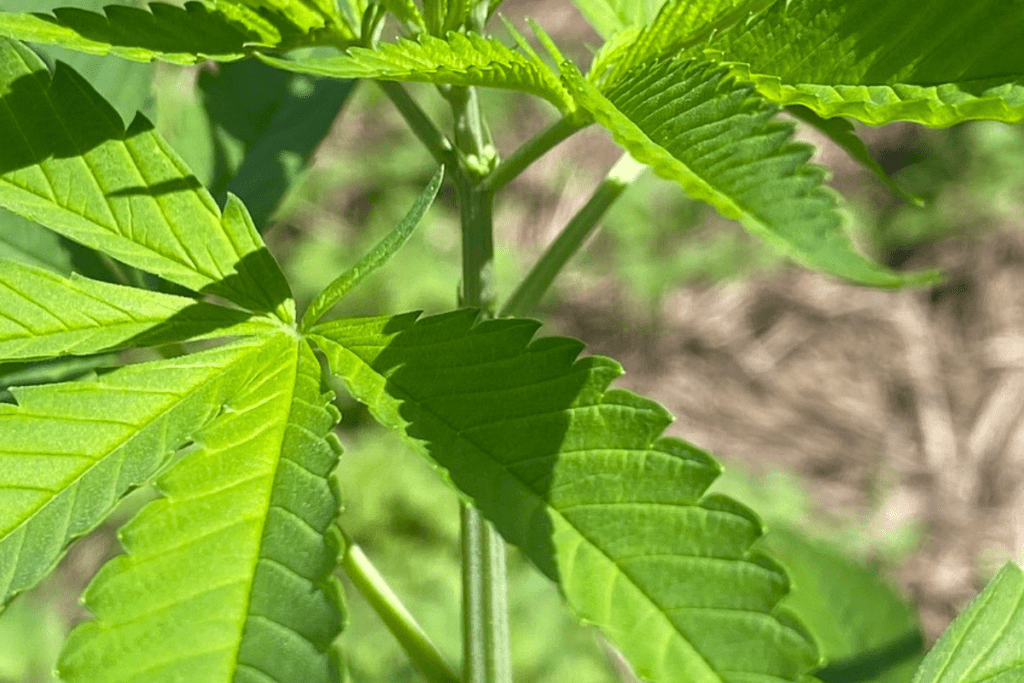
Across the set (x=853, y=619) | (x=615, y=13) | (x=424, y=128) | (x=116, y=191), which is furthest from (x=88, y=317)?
(x=853, y=619)

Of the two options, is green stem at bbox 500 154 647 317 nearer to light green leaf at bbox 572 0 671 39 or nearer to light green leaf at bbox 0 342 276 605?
light green leaf at bbox 572 0 671 39

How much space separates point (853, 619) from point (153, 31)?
3.82 ft

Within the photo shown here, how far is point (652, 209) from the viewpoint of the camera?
416 cm

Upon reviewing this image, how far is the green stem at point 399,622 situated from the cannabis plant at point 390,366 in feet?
0.89

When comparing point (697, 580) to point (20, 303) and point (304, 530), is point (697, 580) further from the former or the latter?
point (20, 303)

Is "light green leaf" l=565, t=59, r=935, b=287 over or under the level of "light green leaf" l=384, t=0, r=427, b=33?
under

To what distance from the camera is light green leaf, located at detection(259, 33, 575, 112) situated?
76 cm

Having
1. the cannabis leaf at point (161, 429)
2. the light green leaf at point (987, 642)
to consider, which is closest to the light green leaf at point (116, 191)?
the cannabis leaf at point (161, 429)

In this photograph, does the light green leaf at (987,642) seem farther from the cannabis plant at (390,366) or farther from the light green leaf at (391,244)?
the light green leaf at (391,244)

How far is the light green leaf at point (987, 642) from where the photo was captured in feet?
3.20

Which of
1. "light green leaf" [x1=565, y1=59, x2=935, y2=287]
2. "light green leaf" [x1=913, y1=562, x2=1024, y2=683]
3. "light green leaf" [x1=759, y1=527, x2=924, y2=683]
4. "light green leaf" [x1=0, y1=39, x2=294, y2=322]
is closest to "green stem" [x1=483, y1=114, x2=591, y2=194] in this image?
"light green leaf" [x1=565, y1=59, x2=935, y2=287]

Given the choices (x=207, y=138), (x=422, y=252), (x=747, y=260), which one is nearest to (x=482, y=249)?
(x=207, y=138)

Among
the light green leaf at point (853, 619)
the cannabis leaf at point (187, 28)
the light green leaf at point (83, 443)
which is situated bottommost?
the light green leaf at point (853, 619)

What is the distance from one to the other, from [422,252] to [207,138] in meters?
2.54
